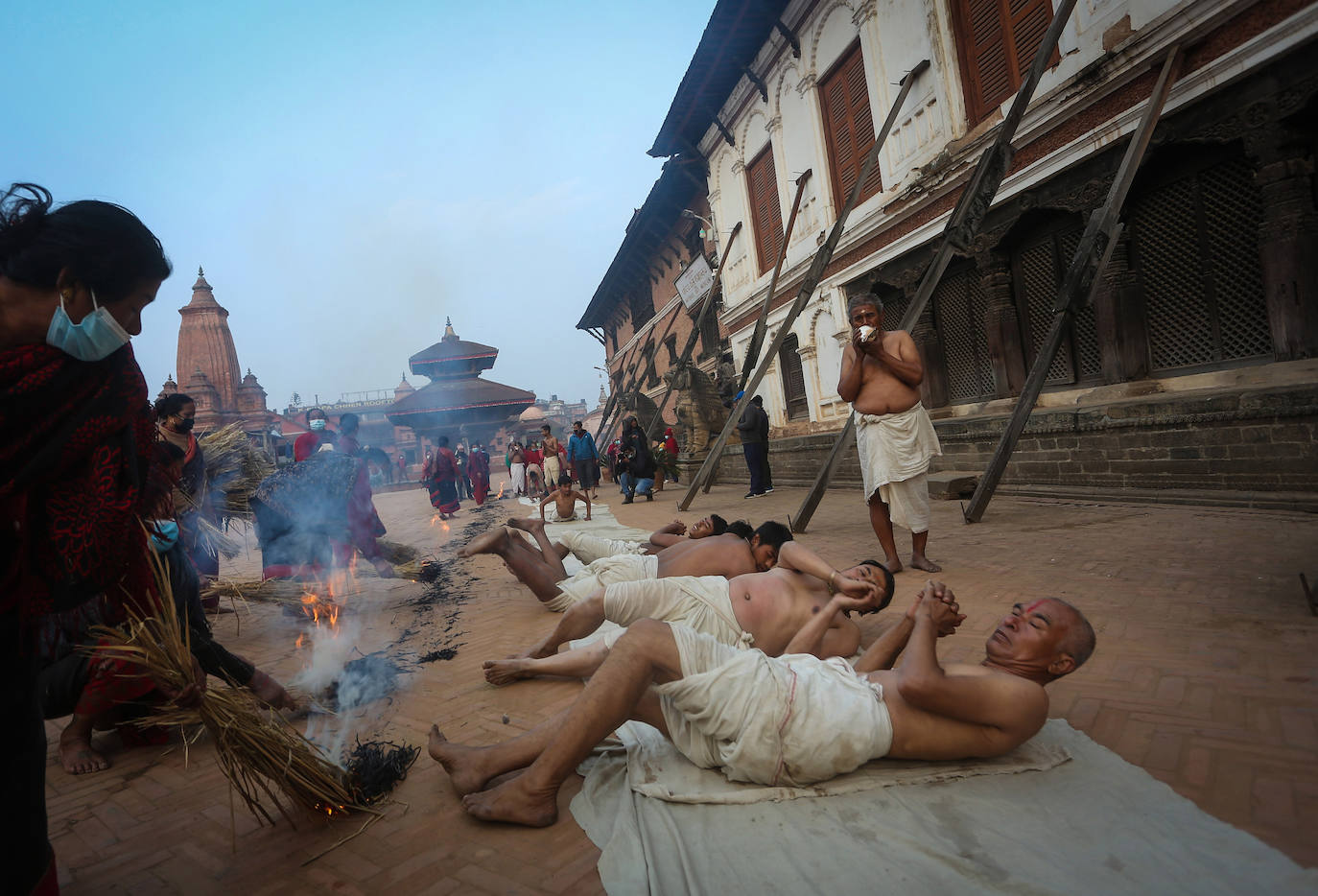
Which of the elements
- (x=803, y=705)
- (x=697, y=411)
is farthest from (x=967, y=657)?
(x=697, y=411)

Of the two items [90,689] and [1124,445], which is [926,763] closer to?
[90,689]

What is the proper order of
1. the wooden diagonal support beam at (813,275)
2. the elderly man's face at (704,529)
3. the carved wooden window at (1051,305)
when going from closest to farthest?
1. the elderly man's face at (704,529)
2. the carved wooden window at (1051,305)
3. the wooden diagonal support beam at (813,275)

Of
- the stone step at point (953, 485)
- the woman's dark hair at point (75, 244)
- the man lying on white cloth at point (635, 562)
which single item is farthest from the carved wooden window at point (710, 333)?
the woman's dark hair at point (75, 244)

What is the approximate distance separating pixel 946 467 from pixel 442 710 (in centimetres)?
803

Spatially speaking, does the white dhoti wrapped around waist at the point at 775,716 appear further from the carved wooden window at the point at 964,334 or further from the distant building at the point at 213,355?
the distant building at the point at 213,355

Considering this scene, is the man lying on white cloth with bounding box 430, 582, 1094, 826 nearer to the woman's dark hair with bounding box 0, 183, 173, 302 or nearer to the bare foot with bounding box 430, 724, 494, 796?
the bare foot with bounding box 430, 724, 494, 796

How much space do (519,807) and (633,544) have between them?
3.33 meters

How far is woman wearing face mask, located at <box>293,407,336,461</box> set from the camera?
6.58 m

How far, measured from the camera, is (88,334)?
1.51 metres

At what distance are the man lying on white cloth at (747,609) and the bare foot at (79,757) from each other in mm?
1725

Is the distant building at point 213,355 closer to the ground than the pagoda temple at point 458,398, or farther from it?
farther from it

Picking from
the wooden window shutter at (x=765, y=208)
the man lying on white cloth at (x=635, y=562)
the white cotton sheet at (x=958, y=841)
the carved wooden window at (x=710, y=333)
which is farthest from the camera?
the carved wooden window at (x=710, y=333)

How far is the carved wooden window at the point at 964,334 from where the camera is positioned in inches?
390

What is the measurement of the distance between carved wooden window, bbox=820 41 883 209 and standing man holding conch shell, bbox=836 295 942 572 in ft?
23.3
